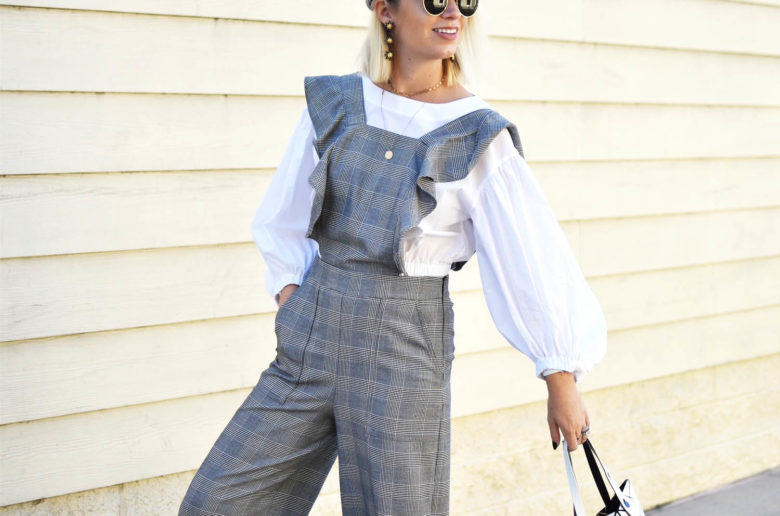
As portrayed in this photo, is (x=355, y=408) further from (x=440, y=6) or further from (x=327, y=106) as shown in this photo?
(x=440, y=6)

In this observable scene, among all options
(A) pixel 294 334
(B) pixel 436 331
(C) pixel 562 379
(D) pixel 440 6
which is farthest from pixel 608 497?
(D) pixel 440 6

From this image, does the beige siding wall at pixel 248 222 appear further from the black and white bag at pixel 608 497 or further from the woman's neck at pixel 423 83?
the black and white bag at pixel 608 497

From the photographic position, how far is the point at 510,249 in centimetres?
203

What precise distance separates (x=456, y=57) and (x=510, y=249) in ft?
1.65

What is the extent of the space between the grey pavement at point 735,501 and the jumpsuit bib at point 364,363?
2.38 metres

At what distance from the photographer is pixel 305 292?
216 centimetres

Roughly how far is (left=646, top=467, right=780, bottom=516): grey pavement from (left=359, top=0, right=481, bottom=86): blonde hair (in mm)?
2527

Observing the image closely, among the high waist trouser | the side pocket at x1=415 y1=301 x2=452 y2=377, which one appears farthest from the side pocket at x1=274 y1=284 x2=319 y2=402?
the side pocket at x1=415 y1=301 x2=452 y2=377

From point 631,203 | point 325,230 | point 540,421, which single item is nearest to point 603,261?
point 631,203

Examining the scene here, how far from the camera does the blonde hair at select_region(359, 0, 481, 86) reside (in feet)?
7.38

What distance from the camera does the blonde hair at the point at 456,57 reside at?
225cm

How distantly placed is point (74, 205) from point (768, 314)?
10.3ft

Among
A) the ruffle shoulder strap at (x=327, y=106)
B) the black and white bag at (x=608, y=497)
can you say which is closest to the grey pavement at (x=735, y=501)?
the black and white bag at (x=608, y=497)

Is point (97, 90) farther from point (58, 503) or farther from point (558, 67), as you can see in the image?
point (558, 67)
